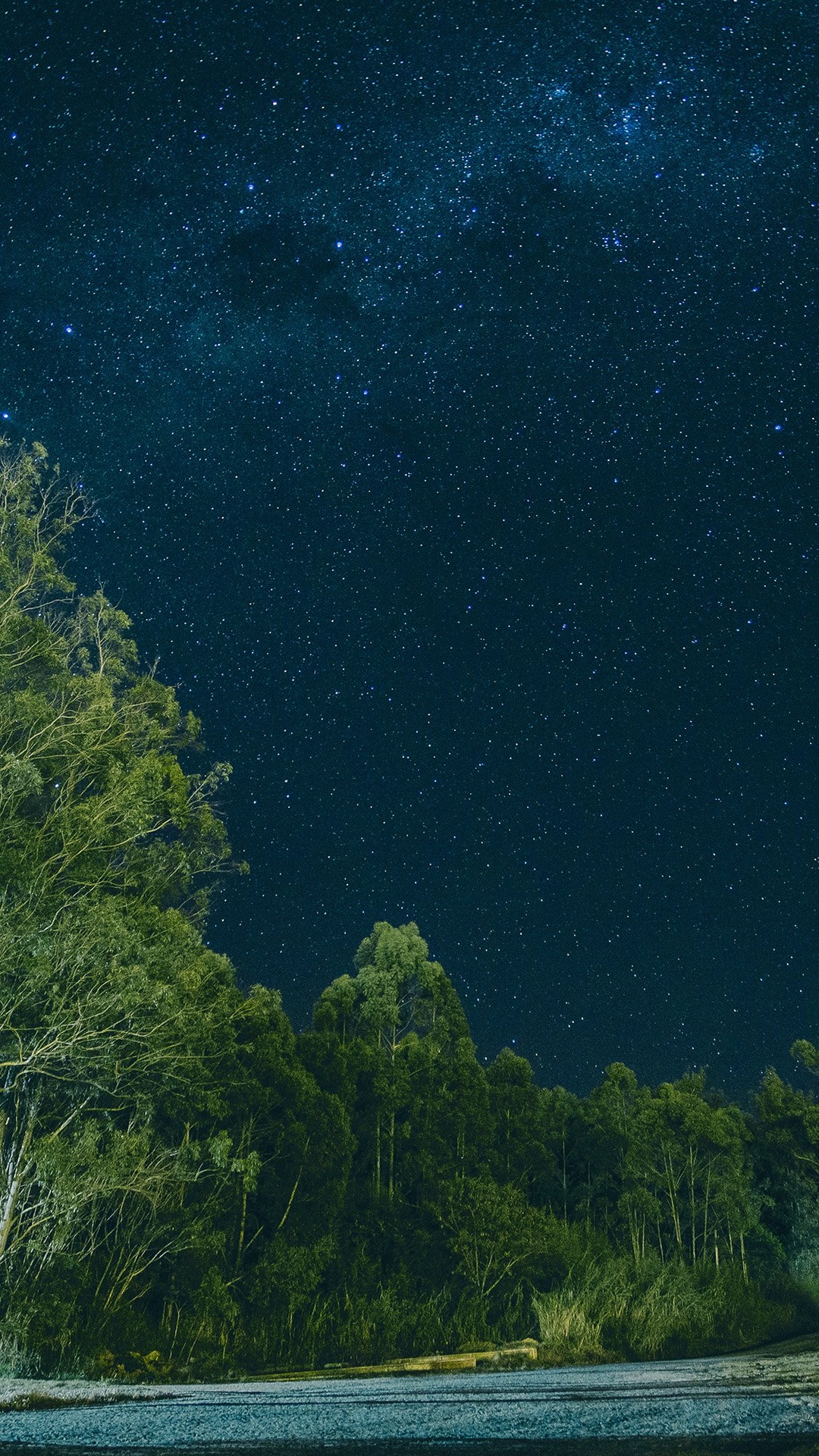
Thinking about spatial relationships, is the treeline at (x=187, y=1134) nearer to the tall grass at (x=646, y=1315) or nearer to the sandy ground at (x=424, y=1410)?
the tall grass at (x=646, y=1315)

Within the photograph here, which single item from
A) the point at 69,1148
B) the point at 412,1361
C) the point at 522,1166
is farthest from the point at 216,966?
the point at 522,1166

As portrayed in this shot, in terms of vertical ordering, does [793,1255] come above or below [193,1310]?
below

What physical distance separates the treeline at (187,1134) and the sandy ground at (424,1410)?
330 centimetres

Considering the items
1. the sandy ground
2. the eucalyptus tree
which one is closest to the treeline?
the eucalyptus tree

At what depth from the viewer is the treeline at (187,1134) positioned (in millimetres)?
12086

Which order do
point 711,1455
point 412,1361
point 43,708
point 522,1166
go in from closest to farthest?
point 711,1455
point 412,1361
point 43,708
point 522,1166

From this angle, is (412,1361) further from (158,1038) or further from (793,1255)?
(793,1255)

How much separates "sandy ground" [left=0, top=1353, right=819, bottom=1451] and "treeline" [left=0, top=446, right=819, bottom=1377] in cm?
330

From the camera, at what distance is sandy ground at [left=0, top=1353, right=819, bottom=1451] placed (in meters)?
4.86

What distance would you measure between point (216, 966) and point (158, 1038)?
2.45 m

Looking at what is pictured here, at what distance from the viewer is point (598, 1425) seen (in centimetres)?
502

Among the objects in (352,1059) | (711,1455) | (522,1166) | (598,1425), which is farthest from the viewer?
(522,1166)

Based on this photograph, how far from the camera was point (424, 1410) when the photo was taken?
6141 millimetres

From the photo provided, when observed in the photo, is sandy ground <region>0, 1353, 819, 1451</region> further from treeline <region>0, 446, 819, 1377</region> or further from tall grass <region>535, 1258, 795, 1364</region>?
tall grass <region>535, 1258, 795, 1364</region>
